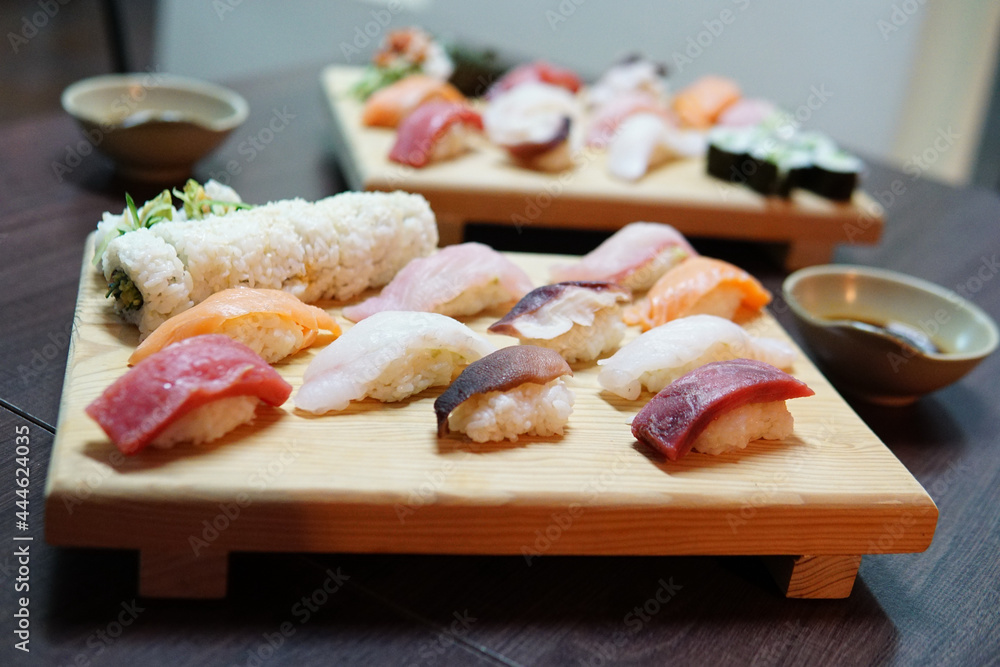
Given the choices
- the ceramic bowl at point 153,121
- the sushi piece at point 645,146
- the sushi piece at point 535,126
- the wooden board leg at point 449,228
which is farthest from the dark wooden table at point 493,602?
the sushi piece at point 535,126

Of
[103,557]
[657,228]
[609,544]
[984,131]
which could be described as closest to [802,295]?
[657,228]

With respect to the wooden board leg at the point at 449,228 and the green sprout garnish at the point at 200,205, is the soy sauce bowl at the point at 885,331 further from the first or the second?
the green sprout garnish at the point at 200,205

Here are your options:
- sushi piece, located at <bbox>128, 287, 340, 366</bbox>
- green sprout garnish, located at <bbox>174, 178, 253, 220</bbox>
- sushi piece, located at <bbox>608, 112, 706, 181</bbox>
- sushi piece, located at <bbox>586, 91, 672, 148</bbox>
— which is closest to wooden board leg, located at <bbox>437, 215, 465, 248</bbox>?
sushi piece, located at <bbox>608, 112, 706, 181</bbox>

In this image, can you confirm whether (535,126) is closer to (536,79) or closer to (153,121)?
(536,79)

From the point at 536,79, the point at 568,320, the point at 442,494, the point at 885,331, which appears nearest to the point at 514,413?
the point at 442,494

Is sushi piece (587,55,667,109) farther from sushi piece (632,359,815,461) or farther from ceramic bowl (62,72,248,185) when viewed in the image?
sushi piece (632,359,815,461)

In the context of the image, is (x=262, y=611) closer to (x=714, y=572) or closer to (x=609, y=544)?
(x=609, y=544)
